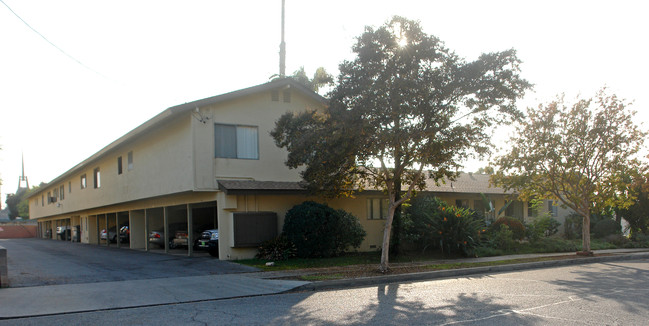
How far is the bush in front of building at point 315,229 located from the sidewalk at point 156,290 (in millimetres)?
3060

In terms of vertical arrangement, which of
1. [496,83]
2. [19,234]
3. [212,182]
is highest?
[496,83]

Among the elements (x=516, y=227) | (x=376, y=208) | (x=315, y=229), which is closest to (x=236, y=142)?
(x=315, y=229)

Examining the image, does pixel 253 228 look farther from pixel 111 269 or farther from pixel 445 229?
pixel 445 229

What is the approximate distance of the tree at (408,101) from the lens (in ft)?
44.2

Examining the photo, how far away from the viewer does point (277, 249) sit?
57.3 feet

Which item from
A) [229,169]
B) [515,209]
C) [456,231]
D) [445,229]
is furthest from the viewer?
[515,209]

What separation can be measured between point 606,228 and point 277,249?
20.5 meters

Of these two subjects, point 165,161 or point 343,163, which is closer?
point 343,163

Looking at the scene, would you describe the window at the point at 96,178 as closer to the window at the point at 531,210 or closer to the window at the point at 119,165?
the window at the point at 119,165

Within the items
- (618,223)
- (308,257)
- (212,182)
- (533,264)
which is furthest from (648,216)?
(212,182)

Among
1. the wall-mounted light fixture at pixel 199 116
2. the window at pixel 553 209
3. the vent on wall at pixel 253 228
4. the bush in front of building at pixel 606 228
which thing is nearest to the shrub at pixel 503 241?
the vent on wall at pixel 253 228

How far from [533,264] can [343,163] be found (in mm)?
7337

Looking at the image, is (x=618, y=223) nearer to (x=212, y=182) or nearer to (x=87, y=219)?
(x=212, y=182)

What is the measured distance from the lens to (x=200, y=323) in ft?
26.3
